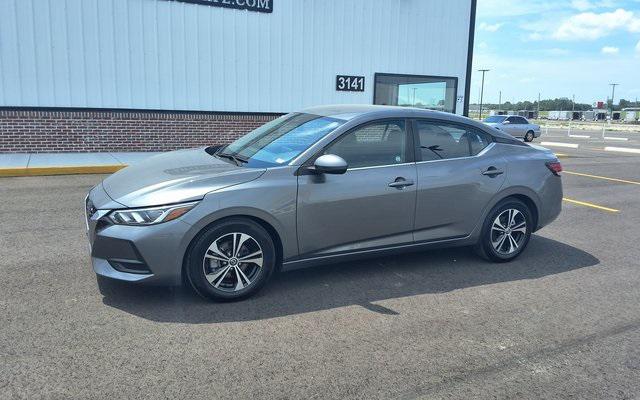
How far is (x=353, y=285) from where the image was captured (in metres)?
4.66

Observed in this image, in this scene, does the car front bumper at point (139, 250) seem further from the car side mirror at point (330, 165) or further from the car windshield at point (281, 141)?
the car side mirror at point (330, 165)

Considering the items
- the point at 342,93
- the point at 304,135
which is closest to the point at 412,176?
the point at 304,135

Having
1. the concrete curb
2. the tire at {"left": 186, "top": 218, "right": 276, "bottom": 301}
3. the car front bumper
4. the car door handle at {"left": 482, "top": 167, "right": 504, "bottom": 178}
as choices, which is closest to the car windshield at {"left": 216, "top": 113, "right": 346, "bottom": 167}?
the tire at {"left": 186, "top": 218, "right": 276, "bottom": 301}

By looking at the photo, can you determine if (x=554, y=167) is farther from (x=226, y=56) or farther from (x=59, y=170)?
(x=226, y=56)

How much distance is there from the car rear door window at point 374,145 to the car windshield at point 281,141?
0.61ft

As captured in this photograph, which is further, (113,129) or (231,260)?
(113,129)

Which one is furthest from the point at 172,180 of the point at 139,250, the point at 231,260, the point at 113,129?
the point at 113,129

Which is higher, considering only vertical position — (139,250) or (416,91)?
(416,91)

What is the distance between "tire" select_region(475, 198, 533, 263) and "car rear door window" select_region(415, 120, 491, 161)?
0.67 meters

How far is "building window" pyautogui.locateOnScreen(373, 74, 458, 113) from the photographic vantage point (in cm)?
1598

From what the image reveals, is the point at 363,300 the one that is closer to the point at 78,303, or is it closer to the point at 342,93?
the point at 78,303

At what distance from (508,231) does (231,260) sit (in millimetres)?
3024

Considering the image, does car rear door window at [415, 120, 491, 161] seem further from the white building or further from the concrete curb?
the white building

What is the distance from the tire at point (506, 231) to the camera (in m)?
5.36
